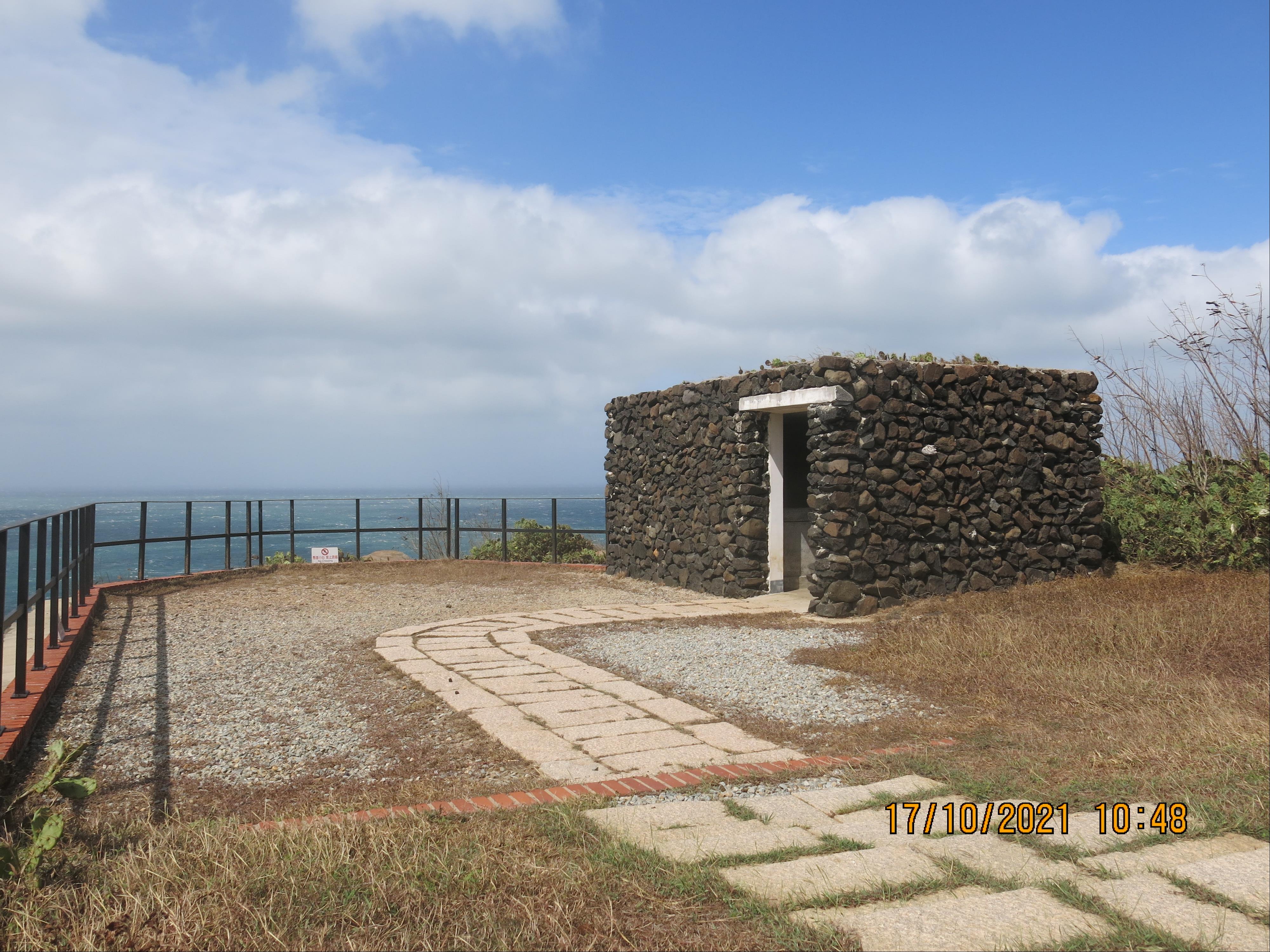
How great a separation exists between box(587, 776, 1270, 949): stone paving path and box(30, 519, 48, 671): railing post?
3.86m

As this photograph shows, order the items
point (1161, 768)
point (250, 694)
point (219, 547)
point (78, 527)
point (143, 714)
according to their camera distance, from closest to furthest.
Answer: point (1161, 768) → point (143, 714) → point (250, 694) → point (78, 527) → point (219, 547)

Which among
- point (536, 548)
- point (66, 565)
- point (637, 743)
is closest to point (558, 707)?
point (637, 743)

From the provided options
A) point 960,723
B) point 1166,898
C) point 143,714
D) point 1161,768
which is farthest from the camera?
point 143,714

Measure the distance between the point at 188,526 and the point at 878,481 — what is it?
8818 millimetres

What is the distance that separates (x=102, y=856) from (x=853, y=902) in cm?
220

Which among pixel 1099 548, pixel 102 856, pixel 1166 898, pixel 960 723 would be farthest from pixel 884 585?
pixel 102 856

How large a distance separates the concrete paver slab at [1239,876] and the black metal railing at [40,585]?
14.2 feet

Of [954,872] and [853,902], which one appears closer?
[853,902]

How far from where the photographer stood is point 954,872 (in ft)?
8.33

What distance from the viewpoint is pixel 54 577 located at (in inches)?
229

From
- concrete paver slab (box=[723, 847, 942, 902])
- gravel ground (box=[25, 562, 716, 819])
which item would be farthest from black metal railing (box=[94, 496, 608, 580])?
concrete paver slab (box=[723, 847, 942, 902])

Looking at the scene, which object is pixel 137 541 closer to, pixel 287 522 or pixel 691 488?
pixel 287 522

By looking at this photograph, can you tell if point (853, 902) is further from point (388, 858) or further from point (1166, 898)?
point (388, 858)

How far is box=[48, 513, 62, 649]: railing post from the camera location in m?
5.79
